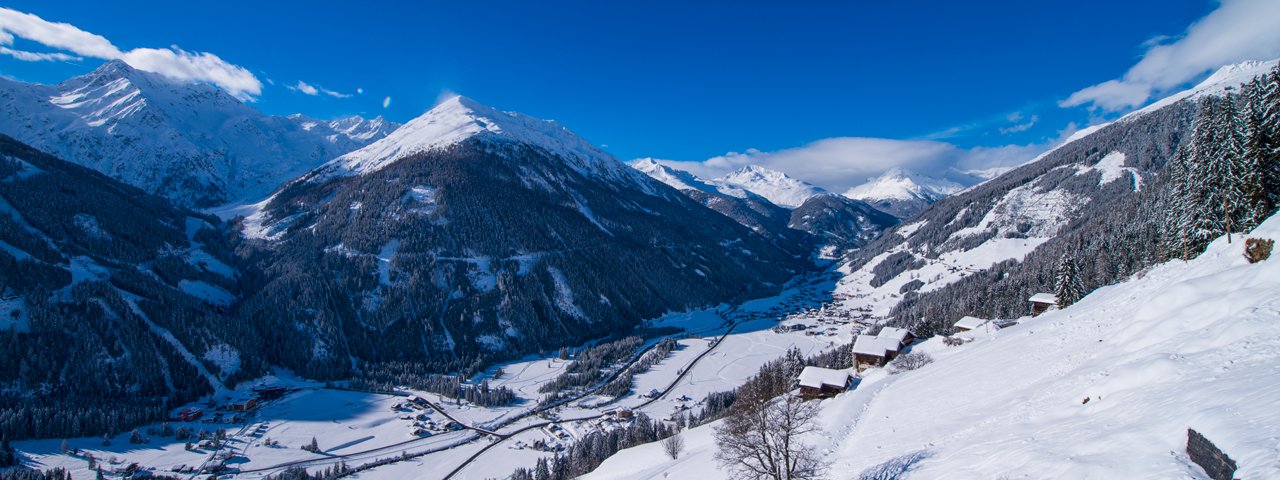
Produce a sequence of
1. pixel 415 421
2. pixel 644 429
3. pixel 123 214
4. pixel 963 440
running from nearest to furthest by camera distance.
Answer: pixel 963 440, pixel 644 429, pixel 415 421, pixel 123 214

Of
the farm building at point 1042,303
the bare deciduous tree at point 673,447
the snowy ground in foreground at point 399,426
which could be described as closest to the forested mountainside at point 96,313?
the snowy ground in foreground at point 399,426

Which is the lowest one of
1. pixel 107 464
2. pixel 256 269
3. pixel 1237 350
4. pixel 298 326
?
pixel 107 464

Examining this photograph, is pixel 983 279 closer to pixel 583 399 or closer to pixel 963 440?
pixel 583 399

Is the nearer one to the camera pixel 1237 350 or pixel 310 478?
pixel 1237 350

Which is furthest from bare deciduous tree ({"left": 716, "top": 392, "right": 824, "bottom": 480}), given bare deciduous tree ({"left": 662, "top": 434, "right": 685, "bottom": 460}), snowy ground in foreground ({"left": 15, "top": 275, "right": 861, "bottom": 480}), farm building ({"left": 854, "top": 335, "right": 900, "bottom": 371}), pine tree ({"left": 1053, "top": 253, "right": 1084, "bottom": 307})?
snowy ground in foreground ({"left": 15, "top": 275, "right": 861, "bottom": 480})

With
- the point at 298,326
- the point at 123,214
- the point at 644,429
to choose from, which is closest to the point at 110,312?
the point at 298,326

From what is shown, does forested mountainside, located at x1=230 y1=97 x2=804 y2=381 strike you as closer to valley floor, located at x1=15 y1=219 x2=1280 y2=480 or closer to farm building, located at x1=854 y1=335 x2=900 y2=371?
valley floor, located at x1=15 y1=219 x2=1280 y2=480

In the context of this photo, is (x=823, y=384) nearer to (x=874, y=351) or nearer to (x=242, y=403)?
(x=874, y=351)

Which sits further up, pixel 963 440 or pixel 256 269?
pixel 256 269
